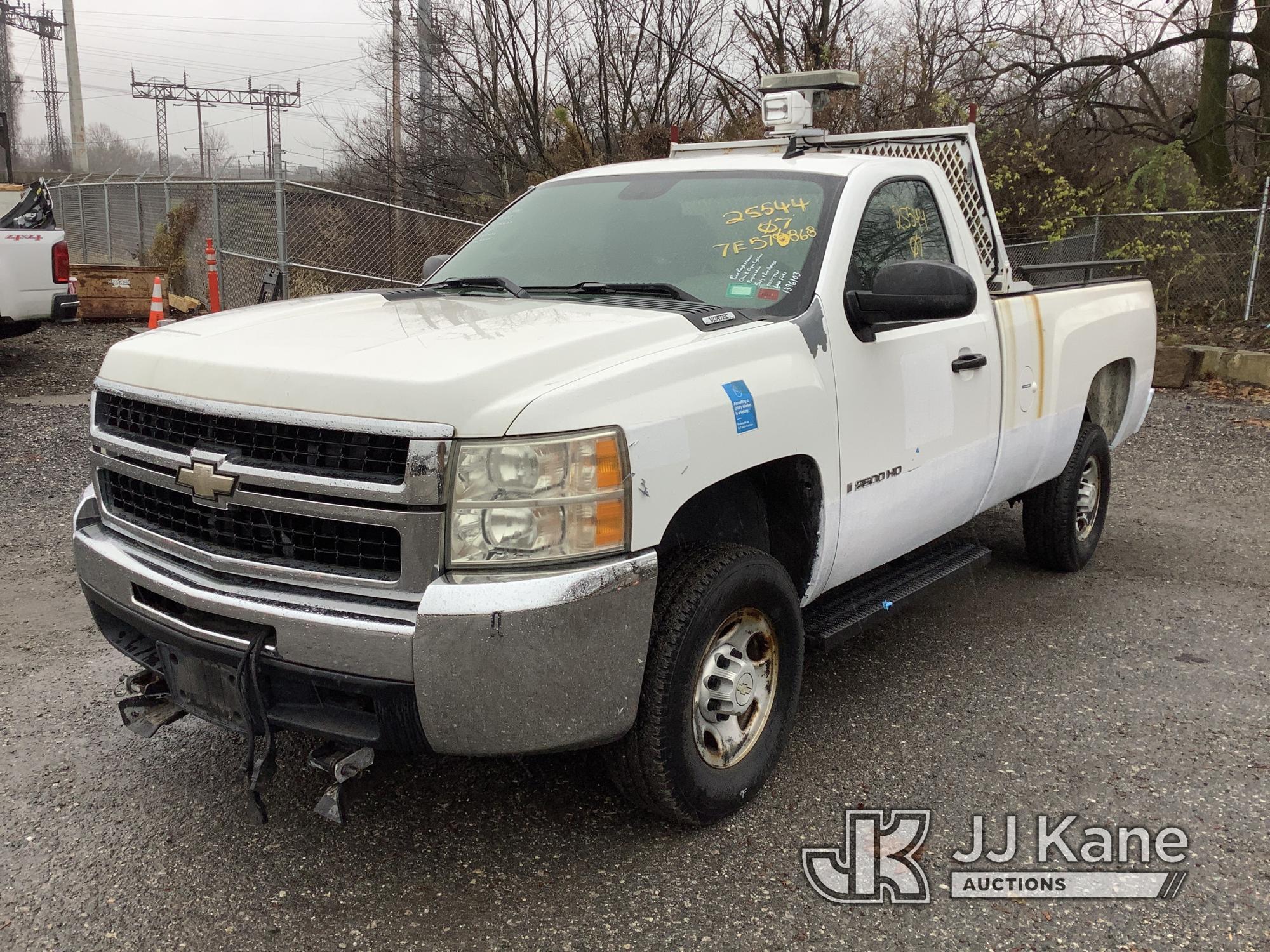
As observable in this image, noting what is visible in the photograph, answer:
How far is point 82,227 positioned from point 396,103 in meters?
6.74

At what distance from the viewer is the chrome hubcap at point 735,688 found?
312cm

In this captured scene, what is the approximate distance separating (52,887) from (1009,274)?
14.2 ft

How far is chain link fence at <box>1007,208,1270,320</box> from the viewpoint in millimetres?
13859

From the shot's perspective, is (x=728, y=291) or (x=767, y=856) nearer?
(x=767, y=856)

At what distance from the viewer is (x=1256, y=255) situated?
13523 millimetres

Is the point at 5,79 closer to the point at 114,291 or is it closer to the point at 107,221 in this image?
the point at 107,221

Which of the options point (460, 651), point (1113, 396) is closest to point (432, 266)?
point (460, 651)

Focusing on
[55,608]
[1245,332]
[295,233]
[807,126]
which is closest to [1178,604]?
[807,126]

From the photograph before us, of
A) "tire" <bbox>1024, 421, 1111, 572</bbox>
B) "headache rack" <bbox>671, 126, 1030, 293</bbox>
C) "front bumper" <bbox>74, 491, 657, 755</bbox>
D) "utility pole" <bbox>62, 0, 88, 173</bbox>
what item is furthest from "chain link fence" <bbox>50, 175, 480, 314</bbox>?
"utility pole" <bbox>62, 0, 88, 173</bbox>

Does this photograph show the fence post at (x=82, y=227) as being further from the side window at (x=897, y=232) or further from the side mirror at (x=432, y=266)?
the side window at (x=897, y=232)

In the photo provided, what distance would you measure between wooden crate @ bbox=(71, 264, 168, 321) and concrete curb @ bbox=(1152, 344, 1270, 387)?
40.8 feet

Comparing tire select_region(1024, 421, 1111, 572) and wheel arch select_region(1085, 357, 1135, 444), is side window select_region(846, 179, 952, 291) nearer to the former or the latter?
tire select_region(1024, 421, 1111, 572)

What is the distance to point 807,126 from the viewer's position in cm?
510

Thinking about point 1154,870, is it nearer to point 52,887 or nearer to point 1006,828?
point 1006,828
